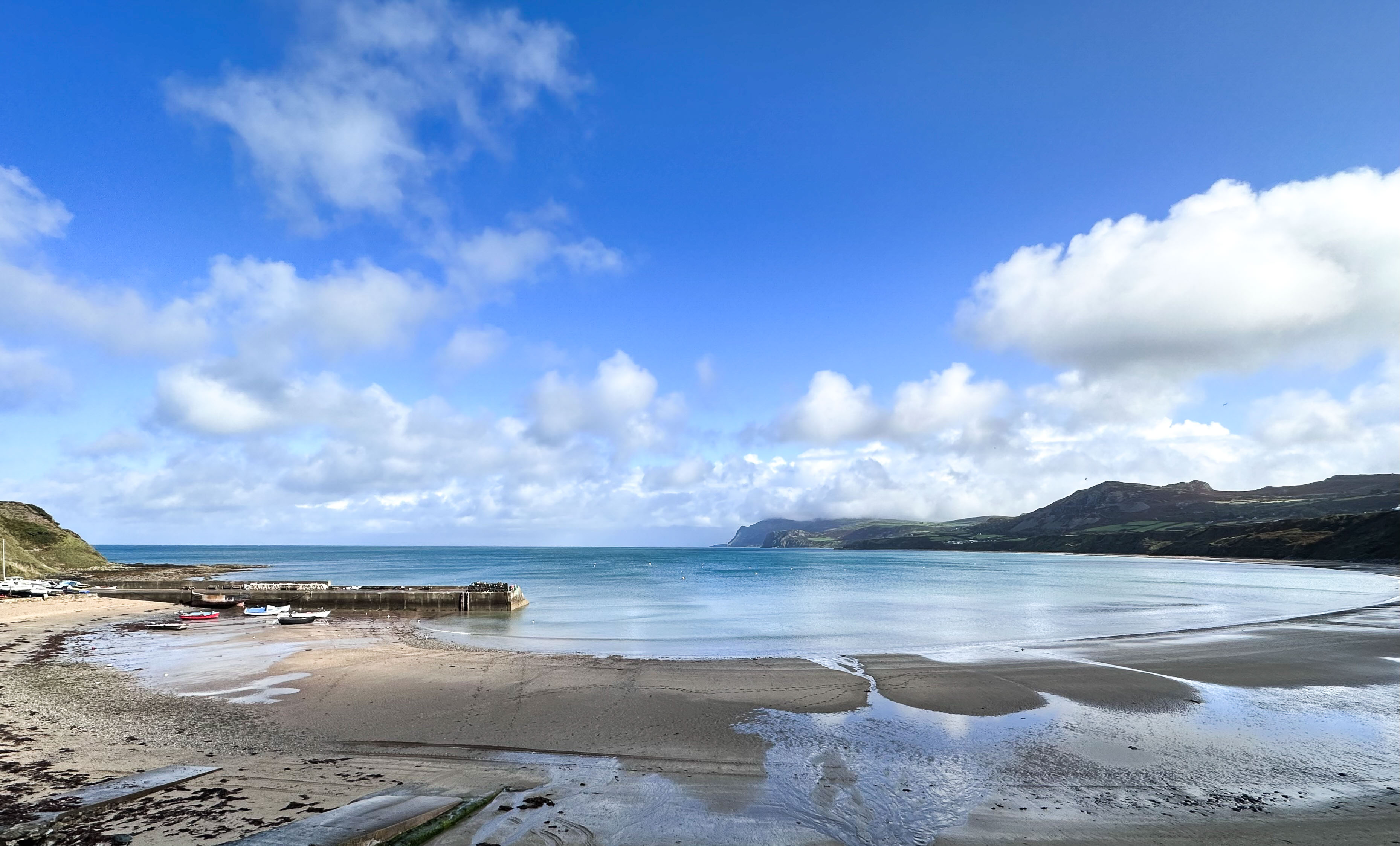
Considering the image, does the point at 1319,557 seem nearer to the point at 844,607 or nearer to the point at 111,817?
the point at 844,607

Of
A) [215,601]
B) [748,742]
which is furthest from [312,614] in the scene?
[748,742]

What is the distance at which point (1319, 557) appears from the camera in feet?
391

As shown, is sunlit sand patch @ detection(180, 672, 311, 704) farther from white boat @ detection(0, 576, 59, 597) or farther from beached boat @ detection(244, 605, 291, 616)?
white boat @ detection(0, 576, 59, 597)

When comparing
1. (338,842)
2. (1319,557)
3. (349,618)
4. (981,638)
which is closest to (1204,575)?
(1319,557)

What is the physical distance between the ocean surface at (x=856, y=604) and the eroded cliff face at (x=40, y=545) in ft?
80.9

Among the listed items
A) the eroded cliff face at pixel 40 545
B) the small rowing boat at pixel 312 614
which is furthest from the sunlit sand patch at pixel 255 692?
the eroded cliff face at pixel 40 545

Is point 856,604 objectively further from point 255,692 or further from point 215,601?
point 215,601

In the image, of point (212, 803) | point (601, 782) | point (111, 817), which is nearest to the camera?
point (111, 817)

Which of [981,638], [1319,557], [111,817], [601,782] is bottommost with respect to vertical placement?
[1319,557]

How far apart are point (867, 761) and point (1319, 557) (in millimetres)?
156759

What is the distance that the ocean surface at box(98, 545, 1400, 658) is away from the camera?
104 ft

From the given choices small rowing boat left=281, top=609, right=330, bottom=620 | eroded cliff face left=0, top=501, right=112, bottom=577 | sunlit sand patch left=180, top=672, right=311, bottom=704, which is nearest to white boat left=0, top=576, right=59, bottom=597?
eroded cliff face left=0, top=501, right=112, bottom=577

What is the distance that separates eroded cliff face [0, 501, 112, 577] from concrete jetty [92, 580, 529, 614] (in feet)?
77.7

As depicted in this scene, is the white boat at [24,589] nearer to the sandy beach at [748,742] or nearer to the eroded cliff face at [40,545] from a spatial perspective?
the eroded cliff face at [40,545]
